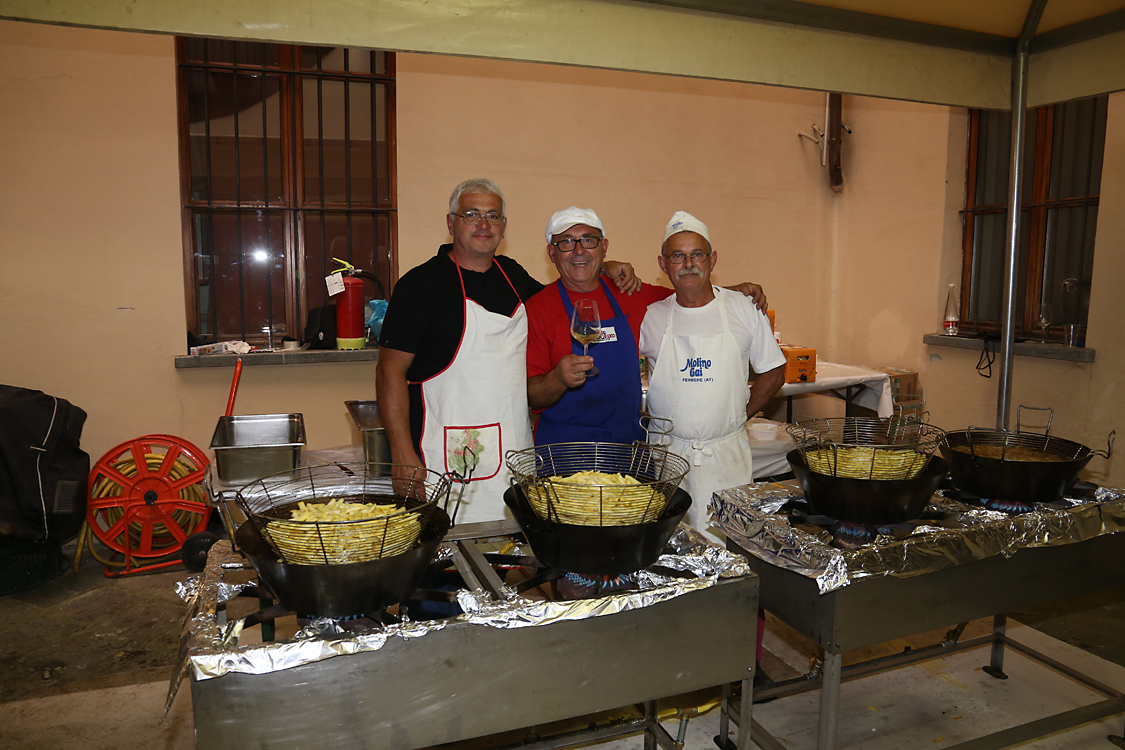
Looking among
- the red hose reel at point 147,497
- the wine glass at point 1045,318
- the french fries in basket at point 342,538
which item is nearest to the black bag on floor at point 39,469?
the red hose reel at point 147,497

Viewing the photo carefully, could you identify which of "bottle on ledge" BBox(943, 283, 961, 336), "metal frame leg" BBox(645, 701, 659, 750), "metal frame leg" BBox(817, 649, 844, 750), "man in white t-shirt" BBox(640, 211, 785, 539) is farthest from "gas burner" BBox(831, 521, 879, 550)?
"bottle on ledge" BBox(943, 283, 961, 336)

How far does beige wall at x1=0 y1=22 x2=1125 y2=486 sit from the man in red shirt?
253 cm

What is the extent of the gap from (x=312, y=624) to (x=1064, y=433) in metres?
5.07

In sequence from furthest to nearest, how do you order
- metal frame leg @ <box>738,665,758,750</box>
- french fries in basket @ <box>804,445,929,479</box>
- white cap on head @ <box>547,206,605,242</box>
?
white cap on head @ <box>547,206,605,242</box>, french fries in basket @ <box>804,445,929,479</box>, metal frame leg @ <box>738,665,758,750</box>

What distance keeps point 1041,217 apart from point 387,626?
5489 millimetres

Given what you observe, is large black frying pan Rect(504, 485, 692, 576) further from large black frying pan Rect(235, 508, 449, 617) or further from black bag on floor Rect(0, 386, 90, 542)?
black bag on floor Rect(0, 386, 90, 542)

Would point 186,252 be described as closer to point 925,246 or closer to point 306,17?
point 306,17

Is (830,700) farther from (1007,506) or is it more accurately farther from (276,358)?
(276,358)

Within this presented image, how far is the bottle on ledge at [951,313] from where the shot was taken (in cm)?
572

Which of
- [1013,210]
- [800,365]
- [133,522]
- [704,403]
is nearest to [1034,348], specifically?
[800,365]

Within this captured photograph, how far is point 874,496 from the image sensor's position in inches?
78.8

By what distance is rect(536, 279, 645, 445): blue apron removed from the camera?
2.80 metres

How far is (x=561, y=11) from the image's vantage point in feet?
7.68

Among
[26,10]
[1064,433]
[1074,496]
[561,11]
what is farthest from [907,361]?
[26,10]
